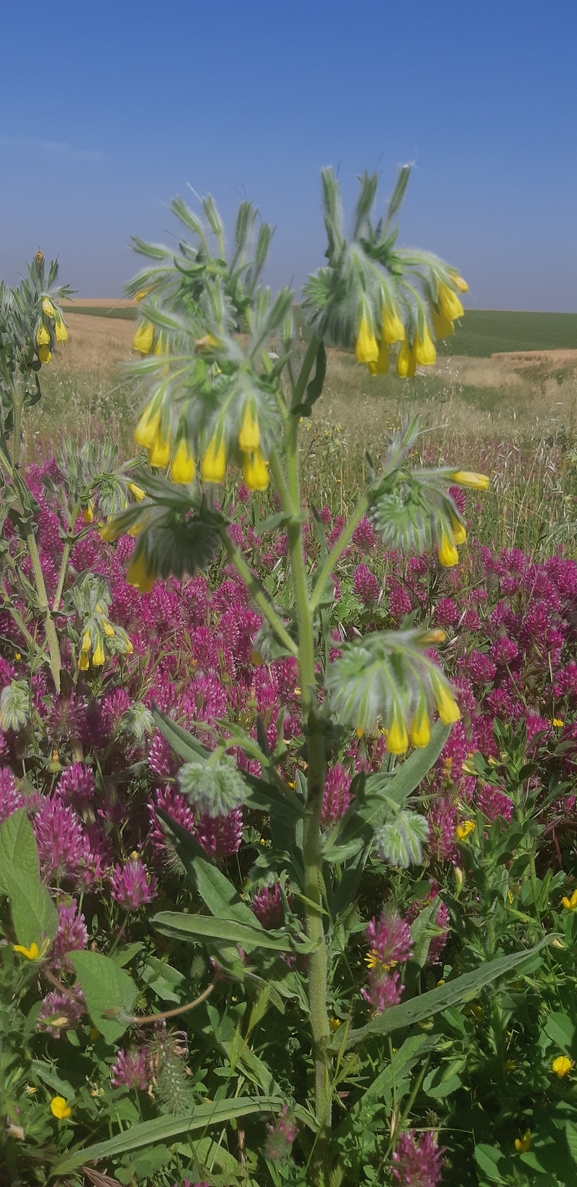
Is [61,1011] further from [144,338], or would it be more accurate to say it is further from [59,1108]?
[144,338]

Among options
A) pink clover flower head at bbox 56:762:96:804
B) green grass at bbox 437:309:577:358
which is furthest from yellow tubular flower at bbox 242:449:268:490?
green grass at bbox 437:309:577:358

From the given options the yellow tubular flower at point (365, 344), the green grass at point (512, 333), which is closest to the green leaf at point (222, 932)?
the yellow tubular flower at point (365, 344)

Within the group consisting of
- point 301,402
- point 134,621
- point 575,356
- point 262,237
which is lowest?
point 134,621

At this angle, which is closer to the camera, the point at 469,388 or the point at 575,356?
the point at 469,388

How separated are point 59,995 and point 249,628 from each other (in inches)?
66.9

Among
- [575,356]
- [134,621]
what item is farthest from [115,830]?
[575,356]

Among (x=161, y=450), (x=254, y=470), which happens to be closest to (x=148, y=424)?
(x=161, y=450)

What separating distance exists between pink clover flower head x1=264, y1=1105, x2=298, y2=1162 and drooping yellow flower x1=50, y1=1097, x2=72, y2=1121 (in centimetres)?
43

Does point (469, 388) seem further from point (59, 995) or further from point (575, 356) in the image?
point (59, 995)

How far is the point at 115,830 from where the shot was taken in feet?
7.86

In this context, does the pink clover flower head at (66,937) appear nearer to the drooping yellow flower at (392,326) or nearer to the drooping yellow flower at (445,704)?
the drooping yellow flower at (445,704)

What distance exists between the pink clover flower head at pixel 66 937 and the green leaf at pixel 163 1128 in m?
0.41

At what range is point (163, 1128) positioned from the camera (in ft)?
5.13

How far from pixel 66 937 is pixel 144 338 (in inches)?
54.1
